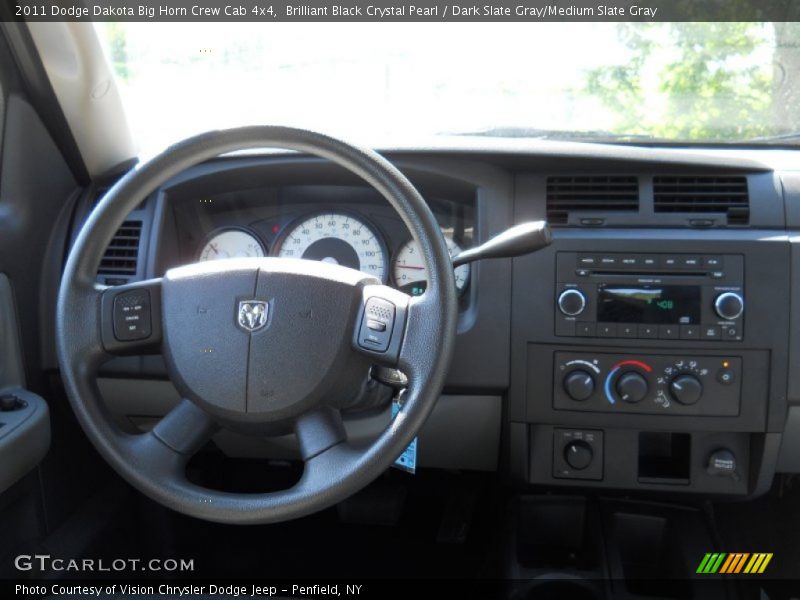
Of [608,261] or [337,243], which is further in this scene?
[337,243]

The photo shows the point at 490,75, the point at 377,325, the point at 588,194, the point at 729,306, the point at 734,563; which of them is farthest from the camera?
the point at 734,563

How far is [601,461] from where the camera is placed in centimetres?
180

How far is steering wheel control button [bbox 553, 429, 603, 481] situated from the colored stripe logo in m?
0.47

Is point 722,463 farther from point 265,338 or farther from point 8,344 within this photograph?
point 8,344

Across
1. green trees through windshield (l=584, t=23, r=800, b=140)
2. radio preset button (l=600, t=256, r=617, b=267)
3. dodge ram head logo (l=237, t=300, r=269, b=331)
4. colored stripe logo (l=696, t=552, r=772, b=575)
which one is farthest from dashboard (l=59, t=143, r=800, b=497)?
dodge ram head logo (l=237, t=300, r=269, b=331)

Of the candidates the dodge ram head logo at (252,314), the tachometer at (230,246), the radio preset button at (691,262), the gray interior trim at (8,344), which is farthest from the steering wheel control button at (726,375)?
the gray interior trim at (8,344)

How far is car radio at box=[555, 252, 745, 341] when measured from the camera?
1.67 metres

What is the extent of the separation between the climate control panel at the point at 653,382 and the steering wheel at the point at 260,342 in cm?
53

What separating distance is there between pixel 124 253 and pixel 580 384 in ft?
3.65

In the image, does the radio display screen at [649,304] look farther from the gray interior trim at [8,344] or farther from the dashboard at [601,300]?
the gray interior trim at [8,344]

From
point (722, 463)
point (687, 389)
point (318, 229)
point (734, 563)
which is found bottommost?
point (734, 563)

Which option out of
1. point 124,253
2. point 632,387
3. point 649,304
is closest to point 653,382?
point 632,387

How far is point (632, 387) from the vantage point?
1.67m

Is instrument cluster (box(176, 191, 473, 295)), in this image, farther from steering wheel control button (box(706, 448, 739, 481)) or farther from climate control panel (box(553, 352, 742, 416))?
steering wheel control button (box(706, 448, 739, 481))
